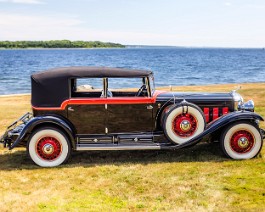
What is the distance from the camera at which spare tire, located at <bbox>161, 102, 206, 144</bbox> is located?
7445 millimetres

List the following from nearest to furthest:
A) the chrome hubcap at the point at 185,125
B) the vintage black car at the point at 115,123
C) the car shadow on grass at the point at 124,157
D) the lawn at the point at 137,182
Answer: the lawn at the point at 137,182 → the vintage black car at the point at 115,123 → the chrome hubcap at the point at 185,125 → the car shadow on grass at the point at 124,157

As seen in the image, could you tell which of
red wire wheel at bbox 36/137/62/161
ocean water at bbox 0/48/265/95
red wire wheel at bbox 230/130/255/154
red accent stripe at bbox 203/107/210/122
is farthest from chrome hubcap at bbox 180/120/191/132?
ocean water at bbox 0/48/265/95

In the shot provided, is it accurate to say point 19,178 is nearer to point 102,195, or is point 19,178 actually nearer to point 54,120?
point 54,120

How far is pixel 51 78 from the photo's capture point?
757 cm

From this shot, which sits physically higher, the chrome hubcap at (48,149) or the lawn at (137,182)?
the chrome hubcap at (48,149)

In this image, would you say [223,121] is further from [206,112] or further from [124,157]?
[124,157]

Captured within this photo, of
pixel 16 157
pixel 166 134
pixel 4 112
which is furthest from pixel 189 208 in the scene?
pixel 4 112

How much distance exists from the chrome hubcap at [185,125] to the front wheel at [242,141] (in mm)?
716

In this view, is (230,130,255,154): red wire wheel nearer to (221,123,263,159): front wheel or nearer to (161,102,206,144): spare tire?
(221,123,263,159): front wheel

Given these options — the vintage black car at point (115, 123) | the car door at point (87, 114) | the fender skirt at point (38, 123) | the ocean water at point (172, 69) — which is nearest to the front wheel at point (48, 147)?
the vintage black car at point (115, 123)

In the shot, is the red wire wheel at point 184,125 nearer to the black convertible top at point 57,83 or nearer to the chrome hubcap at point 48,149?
the black convertible top at point 57,83

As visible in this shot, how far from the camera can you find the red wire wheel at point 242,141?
7.54m

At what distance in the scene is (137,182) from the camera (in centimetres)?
650

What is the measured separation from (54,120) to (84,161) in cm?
118
